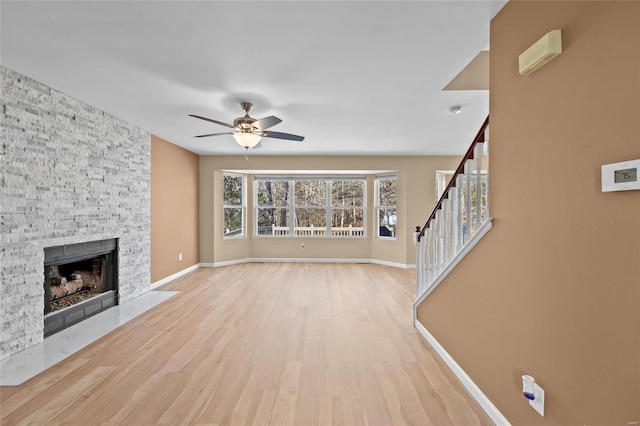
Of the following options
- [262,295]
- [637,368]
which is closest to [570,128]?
[637,368]

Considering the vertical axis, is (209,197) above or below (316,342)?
above

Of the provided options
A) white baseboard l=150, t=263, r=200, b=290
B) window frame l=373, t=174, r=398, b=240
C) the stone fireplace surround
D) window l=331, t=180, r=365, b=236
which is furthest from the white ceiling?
window l=331, t=180, r=365, b=236

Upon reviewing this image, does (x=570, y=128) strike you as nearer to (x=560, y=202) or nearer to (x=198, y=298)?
(x=560, y=202)

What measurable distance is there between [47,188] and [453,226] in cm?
386

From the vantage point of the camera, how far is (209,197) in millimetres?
6781

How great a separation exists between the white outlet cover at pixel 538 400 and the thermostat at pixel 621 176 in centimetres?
101

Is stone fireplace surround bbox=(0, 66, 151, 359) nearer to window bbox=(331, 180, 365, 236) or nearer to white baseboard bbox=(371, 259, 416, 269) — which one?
window bbox=(331, 180, 365, 236)

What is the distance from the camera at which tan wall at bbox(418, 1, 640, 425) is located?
1106 millimetres

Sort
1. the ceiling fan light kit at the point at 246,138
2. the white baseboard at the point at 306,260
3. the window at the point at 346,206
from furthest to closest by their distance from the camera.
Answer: the window at the point at 346,206 < the white baseboard at the point at 306,260 < the ceiling fan light kit at the point at 246,138

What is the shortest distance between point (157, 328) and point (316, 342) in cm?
176

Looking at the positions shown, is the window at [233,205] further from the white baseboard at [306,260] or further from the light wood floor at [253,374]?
the light wood floor at [253,374]

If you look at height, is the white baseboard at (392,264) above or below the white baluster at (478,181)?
below

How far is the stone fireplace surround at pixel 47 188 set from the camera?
2.72 m

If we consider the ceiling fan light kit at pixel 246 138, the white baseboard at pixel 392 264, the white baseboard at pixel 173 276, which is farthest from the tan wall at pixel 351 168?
the ceiling fan light kit at pixel 246 138
